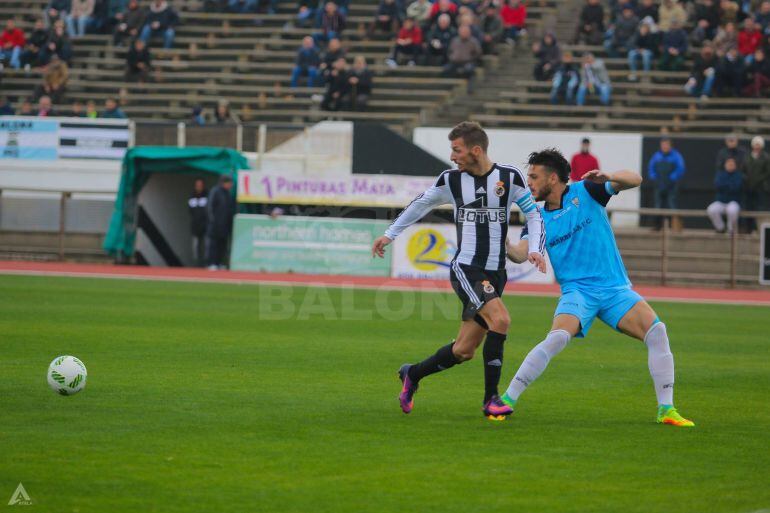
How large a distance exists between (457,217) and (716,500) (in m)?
3.52

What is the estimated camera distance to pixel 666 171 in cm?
2711

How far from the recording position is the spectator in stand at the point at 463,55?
1286 inches

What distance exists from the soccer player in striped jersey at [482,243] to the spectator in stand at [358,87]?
2257 cm

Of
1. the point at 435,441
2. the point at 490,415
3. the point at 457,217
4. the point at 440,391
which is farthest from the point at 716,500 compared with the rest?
the point at 440,391

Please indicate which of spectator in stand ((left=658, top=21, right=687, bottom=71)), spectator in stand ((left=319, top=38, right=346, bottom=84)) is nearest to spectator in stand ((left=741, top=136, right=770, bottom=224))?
spectator in stand ((left=658, top=21, right=687, bottom=71))

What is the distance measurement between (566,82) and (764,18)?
505cm

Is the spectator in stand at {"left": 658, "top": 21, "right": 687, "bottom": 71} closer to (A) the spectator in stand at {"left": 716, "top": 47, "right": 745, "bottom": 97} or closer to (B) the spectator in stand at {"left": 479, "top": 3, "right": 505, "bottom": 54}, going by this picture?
(A) the spectator in stand at {"left": 716, "top": 47, "right": 745, "bottom": 97}

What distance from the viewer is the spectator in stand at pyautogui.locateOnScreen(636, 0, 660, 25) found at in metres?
31.5

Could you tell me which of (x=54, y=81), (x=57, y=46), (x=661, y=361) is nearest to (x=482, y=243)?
(x=661, y=361)

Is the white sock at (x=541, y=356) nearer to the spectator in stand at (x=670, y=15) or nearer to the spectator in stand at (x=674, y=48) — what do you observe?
the spectator in stand at (x=674, y=48)

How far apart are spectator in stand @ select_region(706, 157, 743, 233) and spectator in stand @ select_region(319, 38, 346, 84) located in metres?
11.0

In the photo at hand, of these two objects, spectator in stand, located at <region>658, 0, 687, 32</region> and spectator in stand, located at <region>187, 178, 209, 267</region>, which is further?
spectator in stand, located at <region>658, 0, 687, 32</region>

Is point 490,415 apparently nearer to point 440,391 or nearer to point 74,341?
point 440,391

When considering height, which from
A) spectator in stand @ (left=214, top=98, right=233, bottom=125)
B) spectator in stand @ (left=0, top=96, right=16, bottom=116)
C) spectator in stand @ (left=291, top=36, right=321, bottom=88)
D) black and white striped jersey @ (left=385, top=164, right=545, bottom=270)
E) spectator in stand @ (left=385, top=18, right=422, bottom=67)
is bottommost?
black and white striped jersey @ (left=385, top=164, right=545, bottom=270)
